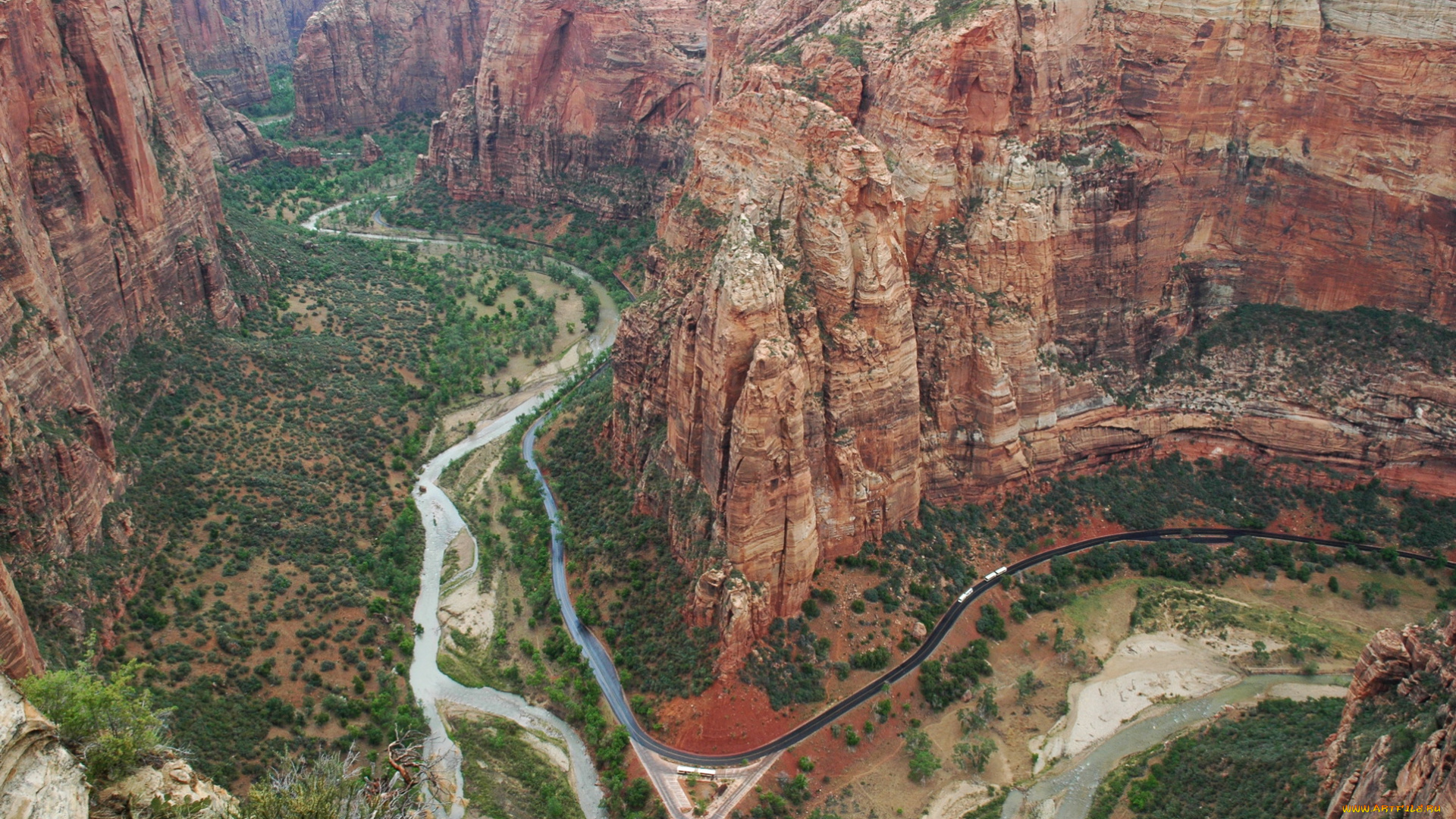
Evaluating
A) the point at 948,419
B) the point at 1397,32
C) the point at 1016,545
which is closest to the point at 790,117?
the point at 948,419

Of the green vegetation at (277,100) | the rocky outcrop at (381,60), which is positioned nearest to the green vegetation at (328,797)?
the rocky outcrop at (381,60)

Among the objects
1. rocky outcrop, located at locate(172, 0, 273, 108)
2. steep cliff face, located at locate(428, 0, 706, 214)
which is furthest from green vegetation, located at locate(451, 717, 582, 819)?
rocky outcrop, located at locate(172, 0, 273, 108)

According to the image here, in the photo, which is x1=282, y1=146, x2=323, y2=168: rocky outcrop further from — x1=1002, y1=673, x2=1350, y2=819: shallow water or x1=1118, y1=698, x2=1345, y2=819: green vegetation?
x1=1118, y1=698, x2=1345, y2=819: green vegetation

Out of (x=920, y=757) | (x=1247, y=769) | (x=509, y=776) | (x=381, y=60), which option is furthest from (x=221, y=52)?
(x=1247, y=769)

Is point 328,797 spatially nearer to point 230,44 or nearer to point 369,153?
point 369,153

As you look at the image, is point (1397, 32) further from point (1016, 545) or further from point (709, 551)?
point (709, 551)

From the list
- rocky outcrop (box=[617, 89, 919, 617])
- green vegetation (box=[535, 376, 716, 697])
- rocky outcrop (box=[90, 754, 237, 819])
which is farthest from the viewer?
green vegetation (box=[535, 376, 716, 697])

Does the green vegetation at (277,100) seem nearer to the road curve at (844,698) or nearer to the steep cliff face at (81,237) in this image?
the steep cliff face at (81,237)
